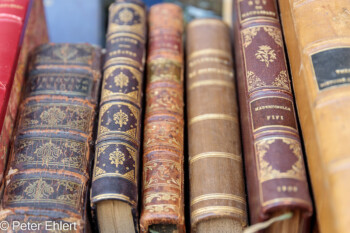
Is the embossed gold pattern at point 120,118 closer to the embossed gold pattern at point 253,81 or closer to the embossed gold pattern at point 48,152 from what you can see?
the embossed gold pattern at point 48,152

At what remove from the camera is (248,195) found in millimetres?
958

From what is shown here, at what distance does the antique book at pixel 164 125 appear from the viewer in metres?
0.93

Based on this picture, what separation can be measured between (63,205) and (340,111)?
0.57 meters

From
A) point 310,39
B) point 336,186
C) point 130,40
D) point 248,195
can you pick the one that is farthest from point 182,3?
point 336,186

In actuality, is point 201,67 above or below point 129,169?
above

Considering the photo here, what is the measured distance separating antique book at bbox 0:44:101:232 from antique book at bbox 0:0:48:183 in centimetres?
2

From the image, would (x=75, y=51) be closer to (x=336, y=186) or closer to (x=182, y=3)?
(x=182, y=3)

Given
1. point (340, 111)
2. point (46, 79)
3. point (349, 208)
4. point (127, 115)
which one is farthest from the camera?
point (46, 79)

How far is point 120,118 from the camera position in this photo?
3.34 ft

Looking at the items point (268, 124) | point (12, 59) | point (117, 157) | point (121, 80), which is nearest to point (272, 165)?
point (268, 124)

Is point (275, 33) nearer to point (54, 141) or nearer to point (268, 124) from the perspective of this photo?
point (268, 124)

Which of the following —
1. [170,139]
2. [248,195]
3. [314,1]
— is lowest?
[248,195]

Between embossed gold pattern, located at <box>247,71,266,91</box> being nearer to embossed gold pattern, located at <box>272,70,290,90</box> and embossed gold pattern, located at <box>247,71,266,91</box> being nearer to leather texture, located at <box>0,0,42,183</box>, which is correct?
embossed gold pattern, located at <box>272,70,290,90</box>

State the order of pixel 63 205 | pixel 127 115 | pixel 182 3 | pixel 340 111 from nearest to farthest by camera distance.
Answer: pixel 340 111 → pixel 63 205 → pixel 127 115 → pixel 182 3
